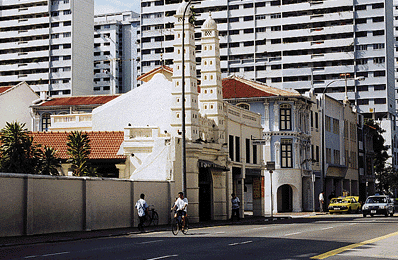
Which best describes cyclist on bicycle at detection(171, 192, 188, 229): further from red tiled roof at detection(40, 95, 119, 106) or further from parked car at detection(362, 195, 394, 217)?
red tiled roof at detection(40, 95, 119, 106)

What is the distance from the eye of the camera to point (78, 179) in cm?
2881

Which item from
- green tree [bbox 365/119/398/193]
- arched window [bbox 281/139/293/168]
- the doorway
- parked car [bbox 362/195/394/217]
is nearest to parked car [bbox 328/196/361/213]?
arched window [bbox 281/139/293/168]

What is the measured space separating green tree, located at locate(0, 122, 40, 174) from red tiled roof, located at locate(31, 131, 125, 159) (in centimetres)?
542

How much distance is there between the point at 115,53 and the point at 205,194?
10611cm

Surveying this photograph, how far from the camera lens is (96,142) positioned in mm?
40625

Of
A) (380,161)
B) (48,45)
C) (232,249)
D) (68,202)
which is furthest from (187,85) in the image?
(48,45)

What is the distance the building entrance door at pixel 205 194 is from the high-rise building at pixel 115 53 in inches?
3931

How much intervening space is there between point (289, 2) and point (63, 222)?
303 feet

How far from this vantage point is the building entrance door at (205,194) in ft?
131

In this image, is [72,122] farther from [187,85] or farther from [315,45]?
[315,45]

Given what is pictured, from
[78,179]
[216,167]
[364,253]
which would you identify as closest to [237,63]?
[216,167]

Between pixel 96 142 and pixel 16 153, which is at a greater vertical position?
pixel 96 142

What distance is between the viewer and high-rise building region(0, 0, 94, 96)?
12162 cm

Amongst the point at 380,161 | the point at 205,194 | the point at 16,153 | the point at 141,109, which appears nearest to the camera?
the point at 16,153
